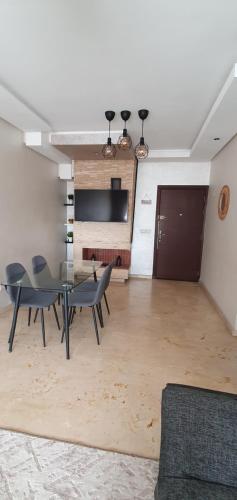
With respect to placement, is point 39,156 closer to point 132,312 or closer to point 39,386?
point 132,312

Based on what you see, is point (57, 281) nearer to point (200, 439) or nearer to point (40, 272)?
point (40, 272)

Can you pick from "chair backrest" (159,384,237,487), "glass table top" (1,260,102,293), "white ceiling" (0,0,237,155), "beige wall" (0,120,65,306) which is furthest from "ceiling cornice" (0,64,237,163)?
"chair backrest" (159,384,237,487)

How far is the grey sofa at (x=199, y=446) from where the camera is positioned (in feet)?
2.87

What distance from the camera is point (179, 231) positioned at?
514 cm

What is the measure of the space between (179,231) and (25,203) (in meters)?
3.05

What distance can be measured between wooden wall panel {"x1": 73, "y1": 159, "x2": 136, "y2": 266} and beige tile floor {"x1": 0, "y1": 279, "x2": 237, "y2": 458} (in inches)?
65.8

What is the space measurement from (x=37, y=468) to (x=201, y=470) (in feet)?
2.99

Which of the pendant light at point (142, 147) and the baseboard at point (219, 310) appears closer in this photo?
the pendant light at point (142, 147)

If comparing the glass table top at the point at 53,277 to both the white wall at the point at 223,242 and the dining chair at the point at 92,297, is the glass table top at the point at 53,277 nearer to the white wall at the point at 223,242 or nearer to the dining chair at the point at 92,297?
the dining chair at the point at 92,297

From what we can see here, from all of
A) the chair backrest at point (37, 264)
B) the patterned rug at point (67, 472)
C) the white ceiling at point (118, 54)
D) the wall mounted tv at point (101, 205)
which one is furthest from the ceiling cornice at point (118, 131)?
the patterned rug at point (67, 472)

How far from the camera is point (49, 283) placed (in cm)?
255

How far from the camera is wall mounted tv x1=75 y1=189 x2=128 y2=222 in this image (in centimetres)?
459

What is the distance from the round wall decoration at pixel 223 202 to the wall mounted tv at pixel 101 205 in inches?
64.3

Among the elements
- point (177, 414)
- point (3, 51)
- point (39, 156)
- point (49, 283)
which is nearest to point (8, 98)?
point (3, 51)
